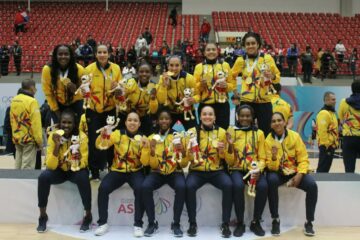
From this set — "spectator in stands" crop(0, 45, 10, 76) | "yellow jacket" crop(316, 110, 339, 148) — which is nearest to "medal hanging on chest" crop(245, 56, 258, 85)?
"yellow jacket" crop(316, 110, 339, 148)

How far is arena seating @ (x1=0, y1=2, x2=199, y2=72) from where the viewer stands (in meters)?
17.0

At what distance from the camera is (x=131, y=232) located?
4359 millimetres

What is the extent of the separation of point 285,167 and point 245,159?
16.5 inches

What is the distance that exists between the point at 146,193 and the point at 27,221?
1.40m

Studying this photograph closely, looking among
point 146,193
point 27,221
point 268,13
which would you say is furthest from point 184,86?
point 268,13

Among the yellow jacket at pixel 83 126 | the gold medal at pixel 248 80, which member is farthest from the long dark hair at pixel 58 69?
the gold medal at pixel 248 80

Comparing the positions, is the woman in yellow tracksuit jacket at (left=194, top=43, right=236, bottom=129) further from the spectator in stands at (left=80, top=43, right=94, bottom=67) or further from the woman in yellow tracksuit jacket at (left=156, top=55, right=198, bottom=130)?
the spectator in stands at (left=80, top=43, right=94, bottom=67)

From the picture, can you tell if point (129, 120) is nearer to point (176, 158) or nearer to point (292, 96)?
point (176, 158)

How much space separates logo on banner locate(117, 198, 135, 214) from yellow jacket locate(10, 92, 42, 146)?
1838mm

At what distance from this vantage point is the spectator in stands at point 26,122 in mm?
5641

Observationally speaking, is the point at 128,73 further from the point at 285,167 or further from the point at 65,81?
the point at 285,167

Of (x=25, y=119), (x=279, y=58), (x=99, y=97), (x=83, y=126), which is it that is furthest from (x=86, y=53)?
(x=99, y=97)

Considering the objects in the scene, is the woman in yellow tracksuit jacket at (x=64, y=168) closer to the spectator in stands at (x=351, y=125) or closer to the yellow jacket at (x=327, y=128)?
the spectator in stands at (x=351, y=125)

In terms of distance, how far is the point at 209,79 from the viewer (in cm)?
468
